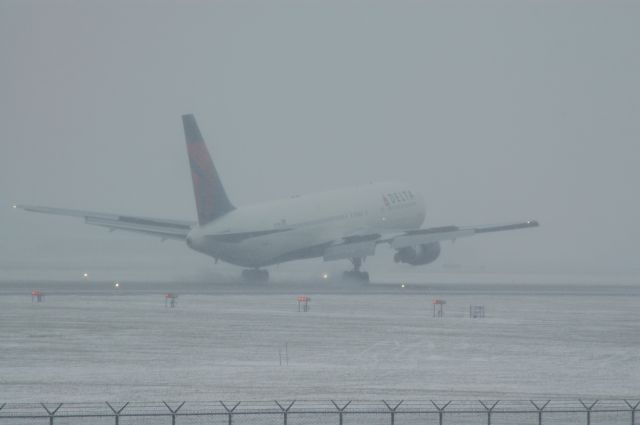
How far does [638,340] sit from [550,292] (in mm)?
31595

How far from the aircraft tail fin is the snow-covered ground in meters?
11.7

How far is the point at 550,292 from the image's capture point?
8462 centimetres

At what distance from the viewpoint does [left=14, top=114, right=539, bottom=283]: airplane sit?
8581 centimetres

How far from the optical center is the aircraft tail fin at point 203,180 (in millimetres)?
85500

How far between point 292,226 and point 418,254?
34.9 ft

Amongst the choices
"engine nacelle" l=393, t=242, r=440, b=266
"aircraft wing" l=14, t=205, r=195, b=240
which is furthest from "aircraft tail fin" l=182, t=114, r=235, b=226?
"engine nacelle" l=393, t=242, r=440, b=266

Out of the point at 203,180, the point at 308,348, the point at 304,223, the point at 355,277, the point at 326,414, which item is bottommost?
the point at 326,414

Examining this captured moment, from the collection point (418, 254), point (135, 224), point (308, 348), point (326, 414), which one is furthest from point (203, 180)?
point (326, 414)

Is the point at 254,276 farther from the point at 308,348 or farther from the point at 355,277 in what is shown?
the point at 308,348

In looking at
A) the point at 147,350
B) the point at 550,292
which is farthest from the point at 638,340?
the point at 550,292

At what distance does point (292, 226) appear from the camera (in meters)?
91.8

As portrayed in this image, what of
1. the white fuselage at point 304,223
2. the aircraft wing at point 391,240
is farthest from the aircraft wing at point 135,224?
the aircraft wing at point 391,240

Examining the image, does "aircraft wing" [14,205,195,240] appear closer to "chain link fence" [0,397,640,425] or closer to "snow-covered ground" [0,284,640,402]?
"snow-covered ground" [0,284,640,402]

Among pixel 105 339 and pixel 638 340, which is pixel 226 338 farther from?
pixel 638 340
